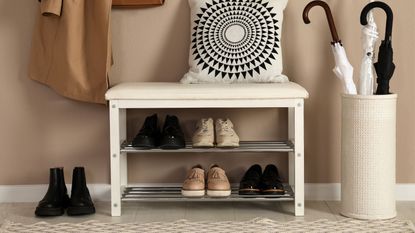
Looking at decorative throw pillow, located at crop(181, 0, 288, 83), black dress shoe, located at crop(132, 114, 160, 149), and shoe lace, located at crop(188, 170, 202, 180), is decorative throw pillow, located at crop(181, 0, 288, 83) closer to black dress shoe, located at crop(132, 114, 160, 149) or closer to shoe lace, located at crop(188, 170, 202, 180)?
black dress shoe, located at crop(132, 114, 160, 149)

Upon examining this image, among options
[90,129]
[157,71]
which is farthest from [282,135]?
[90,129]

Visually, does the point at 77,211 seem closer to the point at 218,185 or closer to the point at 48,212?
the point at 48,212

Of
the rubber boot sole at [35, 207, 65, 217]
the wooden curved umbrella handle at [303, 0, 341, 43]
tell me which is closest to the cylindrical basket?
the wooden curved umbrella handle at [303, 0, 341, 43]

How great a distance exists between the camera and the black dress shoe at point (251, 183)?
3.30 m

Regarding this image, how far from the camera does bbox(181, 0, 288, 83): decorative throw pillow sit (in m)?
3.42

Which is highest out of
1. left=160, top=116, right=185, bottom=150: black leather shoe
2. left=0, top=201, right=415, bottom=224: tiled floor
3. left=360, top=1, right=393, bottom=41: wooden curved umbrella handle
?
left=360, top=1, right=393, bottom=41: wooden curved umbrella handle

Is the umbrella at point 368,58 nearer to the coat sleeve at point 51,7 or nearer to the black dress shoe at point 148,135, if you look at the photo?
the black dress shoe at point 148,135

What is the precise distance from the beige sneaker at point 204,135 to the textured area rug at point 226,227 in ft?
1.11

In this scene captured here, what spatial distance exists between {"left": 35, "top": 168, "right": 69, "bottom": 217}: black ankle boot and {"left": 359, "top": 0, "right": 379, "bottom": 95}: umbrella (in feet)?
4.43

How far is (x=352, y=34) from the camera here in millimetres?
3506

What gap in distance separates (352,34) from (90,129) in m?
1.27

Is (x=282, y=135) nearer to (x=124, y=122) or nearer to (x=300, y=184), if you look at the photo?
(x=300, y=184)

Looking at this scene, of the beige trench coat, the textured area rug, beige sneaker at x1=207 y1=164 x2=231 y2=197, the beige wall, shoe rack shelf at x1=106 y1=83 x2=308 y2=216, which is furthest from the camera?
the beige wall

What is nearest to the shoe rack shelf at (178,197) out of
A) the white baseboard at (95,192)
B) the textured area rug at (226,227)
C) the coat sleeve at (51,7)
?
the textured area rug at (226,227)
